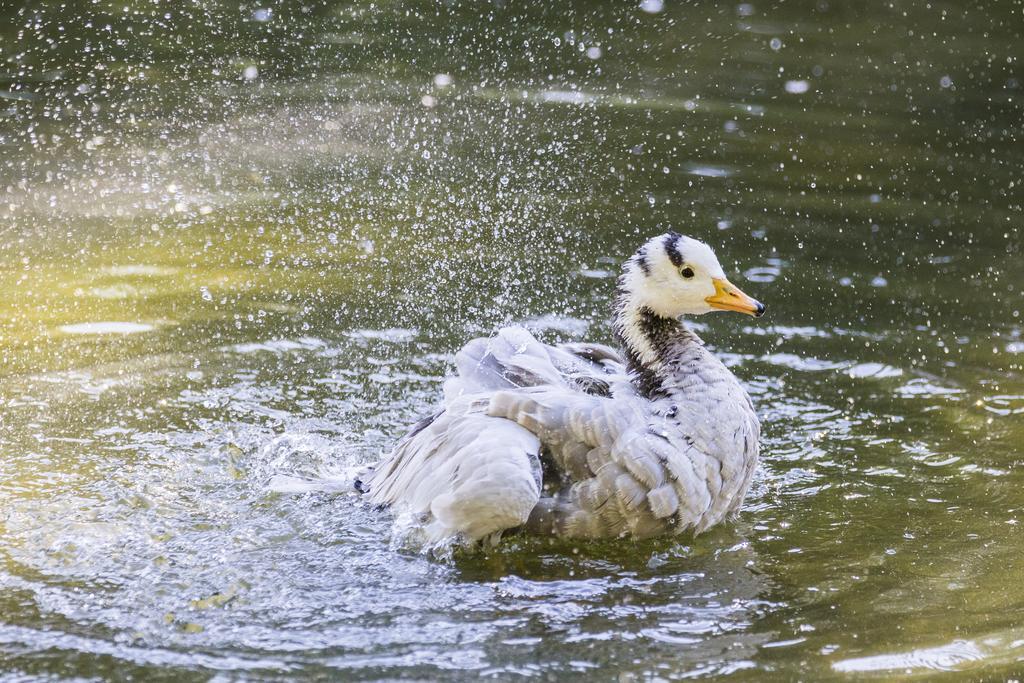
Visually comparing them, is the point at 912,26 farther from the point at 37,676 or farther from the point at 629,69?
the point at 37,676

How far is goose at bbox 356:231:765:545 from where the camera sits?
5.27 m

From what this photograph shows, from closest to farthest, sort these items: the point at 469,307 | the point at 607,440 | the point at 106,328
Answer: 1. the point at 607,440
2. the point at 106,328
3. the point at 469,307

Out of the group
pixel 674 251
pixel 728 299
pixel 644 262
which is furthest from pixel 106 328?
pixel 728 299

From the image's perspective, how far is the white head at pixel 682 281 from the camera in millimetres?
5867

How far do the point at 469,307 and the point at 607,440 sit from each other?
118 inches

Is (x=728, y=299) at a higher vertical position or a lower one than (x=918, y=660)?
higher

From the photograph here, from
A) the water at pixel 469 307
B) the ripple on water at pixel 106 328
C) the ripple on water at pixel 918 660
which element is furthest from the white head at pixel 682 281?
the ripple on water at pixel 106 328

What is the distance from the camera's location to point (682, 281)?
5.89 meters

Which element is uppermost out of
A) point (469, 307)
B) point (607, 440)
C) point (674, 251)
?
point (674, 251)

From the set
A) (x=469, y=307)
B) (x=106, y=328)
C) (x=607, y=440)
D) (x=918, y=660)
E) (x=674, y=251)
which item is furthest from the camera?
(x=469, y=307)

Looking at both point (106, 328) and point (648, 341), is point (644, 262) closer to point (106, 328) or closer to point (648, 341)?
point (648, 341)

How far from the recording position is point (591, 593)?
203 inches

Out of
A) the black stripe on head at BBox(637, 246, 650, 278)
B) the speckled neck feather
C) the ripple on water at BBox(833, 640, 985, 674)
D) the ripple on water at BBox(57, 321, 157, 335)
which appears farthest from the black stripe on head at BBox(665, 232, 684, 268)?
the ripple on water at BBox(57, 321, 157, 335)

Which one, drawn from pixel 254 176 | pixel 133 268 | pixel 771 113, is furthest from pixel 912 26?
pixel 133 268
